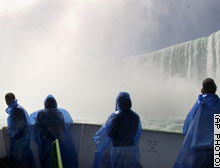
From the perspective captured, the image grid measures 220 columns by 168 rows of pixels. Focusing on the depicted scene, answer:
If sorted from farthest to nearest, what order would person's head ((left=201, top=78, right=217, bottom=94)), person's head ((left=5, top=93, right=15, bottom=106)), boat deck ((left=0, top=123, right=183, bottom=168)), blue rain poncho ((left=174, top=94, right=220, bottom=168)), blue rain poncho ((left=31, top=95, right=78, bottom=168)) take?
blue rain poncho ((left=31, top=95, right=78, bottom=168)) → person's head ((left=5, top=93, right=15, bottom=106)) → boat deck ((left=0, top=123, right=183, bottom=168)) → person's head ((left=201, top=78, right=217, bottom=94)) → blue rain poncho ((left=174, top=94, right=220, bottom=168))

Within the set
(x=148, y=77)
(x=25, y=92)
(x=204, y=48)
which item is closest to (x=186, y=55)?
(x=204, y=48)

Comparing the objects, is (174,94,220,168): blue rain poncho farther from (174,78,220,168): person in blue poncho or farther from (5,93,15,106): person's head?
(5,93,15,106): person's head

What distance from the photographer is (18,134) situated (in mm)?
4504

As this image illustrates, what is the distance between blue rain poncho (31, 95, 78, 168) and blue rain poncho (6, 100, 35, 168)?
18cm

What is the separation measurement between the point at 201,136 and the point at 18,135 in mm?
2854

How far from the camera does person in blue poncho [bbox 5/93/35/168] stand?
4445 millimetres

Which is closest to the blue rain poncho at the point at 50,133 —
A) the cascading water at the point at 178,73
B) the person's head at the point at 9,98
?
the person's head at the point at 9,98

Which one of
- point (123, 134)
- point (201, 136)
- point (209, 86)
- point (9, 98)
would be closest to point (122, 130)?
point (123, 134)

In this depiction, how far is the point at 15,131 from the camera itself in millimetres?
4484

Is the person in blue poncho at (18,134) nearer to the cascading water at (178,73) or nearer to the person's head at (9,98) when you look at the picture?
the person's head at (9,98)

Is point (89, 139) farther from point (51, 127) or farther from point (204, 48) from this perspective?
point (204, 48)

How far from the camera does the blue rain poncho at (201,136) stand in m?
3.28

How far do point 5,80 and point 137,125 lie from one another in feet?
135

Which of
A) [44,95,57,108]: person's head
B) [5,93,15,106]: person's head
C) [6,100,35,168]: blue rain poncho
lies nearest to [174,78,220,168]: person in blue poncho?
[44,95,57,108]: person's head
